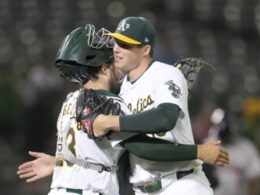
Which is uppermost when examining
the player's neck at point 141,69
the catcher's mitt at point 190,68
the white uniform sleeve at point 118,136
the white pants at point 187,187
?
the player's neck at point 141,69

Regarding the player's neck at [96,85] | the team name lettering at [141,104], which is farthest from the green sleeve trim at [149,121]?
the player's neck at [96,85]

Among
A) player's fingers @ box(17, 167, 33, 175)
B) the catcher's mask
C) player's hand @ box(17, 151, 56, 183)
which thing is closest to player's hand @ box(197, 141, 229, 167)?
the catcher's mask

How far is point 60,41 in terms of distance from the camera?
13242 mm

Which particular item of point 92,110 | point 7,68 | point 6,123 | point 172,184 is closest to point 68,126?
point 92,110

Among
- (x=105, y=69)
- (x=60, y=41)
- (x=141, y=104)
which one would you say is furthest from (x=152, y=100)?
(x=60, y=41)

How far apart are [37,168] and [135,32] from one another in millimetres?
1077

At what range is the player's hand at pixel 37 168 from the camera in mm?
5911

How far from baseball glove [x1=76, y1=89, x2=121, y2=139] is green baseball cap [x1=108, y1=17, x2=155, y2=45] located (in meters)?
0.36

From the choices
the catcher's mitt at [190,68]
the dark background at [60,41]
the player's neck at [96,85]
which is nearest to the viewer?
the player's neck at [96,85]

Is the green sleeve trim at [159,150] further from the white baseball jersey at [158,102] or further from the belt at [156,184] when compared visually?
the belt at [156,184]

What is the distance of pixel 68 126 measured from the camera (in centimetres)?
557

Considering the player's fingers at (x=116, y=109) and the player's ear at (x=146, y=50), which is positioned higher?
the player's ear at (x=146, y=50)

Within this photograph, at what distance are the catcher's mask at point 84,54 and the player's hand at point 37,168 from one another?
593 mm

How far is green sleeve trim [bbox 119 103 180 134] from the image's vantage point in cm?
522
